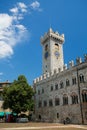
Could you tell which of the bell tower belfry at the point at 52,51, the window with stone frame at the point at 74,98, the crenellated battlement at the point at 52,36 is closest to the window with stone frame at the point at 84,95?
the window with stone frame at the point at 74,98

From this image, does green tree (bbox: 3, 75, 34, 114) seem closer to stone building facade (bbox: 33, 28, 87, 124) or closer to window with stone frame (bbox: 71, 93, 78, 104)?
stone building facade (bbox: 33, 28, 87, 124)

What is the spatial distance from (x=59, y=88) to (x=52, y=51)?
15253 millimetres

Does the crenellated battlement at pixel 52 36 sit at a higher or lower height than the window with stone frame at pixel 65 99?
higher

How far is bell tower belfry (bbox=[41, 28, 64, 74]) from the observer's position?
53125 millimetres

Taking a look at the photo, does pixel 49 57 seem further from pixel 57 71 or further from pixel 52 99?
pixel 52 99

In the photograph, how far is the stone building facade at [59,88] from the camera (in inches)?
1409

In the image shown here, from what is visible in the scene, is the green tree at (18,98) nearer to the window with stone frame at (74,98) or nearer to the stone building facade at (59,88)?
the stone building facade at (59,88)

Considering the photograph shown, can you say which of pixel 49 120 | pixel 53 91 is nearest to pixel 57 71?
pixel 53 91

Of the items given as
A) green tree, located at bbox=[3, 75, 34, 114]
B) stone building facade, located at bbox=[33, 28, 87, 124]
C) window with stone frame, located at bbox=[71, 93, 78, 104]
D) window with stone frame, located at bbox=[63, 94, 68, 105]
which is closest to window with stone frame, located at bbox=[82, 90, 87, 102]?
stone building facade, located at bbox=[33, 28, 87, 124]

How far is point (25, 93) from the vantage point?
43.8m

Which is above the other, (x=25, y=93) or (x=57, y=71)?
(x=57, y=71)

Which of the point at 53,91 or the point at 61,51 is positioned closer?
the point at 53,91

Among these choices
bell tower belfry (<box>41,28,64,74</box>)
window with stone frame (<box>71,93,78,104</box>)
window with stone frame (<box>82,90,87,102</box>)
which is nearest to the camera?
window with stone frame (<box>82,90,87,102</box>)

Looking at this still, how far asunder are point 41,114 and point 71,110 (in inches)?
475
